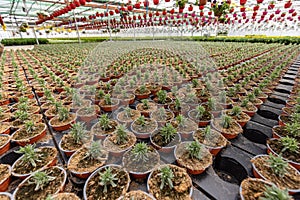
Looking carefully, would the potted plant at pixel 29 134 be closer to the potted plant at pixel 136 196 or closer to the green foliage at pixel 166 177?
the potted plant at pixel 136 196

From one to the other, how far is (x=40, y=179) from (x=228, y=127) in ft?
7.33

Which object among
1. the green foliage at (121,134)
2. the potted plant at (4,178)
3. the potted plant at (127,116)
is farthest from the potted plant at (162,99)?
the potted plant at (4,178)

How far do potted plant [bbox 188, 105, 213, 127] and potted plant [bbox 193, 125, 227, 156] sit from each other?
228 mm

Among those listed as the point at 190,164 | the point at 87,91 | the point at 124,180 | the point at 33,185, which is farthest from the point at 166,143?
the point at 87,91

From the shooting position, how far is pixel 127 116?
2.46 metres

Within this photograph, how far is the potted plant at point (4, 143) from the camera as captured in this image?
1.84m

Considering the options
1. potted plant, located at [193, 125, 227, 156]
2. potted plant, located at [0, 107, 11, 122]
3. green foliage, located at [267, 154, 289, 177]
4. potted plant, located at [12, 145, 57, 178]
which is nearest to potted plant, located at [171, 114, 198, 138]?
potted plant, located at [193, 125, 227, 156]

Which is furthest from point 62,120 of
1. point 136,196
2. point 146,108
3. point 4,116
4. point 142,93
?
point 136,196

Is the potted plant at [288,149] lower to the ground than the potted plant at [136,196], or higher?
higher

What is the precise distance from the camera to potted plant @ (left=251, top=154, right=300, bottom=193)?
1.35 meters

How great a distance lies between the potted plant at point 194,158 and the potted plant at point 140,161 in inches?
10.4

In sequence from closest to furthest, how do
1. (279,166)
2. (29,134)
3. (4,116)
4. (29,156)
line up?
(279,166) < (29,156) < (29,134) < (4,116)

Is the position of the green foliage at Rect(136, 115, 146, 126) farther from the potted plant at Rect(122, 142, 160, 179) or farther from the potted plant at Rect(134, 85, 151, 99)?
the potted plant at Rect(134, 85, 151, 99)

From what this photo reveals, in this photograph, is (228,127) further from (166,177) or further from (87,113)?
(87,113)
